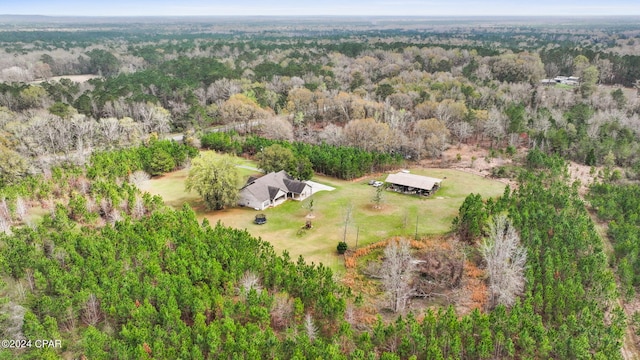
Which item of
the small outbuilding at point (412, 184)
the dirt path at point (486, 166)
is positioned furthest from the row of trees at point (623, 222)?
the small outbuilding at point (412, 184)

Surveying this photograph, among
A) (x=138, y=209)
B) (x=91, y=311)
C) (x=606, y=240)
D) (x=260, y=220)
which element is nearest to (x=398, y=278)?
(x=260, y=220)

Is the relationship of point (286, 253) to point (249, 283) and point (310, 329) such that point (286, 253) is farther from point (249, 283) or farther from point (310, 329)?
point (310, 329)

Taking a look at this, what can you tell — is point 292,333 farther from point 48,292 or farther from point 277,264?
point 48,292

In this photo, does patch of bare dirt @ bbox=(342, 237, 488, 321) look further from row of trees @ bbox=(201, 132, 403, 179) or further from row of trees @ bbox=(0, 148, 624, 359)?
row of trees @ bbox=(201, 132, 403, 179)

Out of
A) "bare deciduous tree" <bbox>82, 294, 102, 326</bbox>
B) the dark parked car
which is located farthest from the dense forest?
the dark parked car

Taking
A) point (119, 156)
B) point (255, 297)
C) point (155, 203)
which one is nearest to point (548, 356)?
point (255, 297)

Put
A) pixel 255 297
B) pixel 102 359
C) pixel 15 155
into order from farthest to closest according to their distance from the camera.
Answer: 1. pixel 15 155
2. pixel 255 297
3. pixel 102 359
